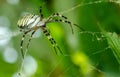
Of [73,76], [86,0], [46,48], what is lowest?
[73,76]

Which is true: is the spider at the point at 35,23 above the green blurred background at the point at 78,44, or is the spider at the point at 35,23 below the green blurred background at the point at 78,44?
above

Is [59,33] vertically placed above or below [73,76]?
above

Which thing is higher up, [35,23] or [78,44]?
[35,23]

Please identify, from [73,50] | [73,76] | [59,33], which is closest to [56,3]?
[59,33]

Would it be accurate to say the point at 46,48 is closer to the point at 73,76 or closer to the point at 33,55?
the point at 33,55

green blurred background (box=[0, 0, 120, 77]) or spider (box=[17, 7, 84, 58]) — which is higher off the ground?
spider (box=[17, 7, 84, 58])

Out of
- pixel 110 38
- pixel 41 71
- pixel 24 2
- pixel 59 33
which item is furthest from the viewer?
pixel 24 2

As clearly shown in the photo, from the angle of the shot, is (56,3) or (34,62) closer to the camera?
(56,3)

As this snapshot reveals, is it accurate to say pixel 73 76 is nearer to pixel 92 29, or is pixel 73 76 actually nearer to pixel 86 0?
pixel 92 29

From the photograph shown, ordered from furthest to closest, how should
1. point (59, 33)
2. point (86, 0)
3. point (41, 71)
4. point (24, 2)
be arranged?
1. point (24, 2)
2. point (41, 71)
3. point (59, 33)
4. point (86, 0)

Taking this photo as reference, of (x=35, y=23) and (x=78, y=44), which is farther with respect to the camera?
(x=78, y=44)
